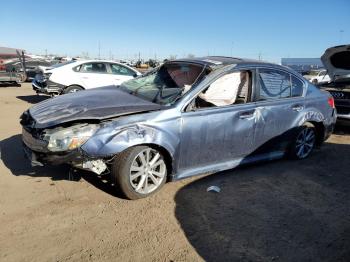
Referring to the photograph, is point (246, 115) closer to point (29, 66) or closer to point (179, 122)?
point (179, 122)

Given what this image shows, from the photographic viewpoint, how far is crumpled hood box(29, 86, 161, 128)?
4203mm

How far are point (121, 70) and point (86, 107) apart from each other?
859cm

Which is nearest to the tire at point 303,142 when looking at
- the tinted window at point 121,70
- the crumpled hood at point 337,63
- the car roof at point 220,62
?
the car roof at point 220,62

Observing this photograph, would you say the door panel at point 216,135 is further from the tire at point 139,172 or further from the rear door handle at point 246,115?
the tire at point 139,172

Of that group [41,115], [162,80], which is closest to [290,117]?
[162,80]

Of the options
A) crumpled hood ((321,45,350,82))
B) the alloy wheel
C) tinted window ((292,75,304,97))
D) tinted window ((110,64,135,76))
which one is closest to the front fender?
the alloy wheel

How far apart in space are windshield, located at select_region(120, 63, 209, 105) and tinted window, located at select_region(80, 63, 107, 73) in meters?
6.46

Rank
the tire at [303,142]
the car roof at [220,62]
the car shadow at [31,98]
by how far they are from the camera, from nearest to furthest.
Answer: the car roof at [220,62] < the tire at [303,142] < the car shadow at [31,98]

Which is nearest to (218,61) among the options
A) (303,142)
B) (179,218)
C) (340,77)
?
(303,142)

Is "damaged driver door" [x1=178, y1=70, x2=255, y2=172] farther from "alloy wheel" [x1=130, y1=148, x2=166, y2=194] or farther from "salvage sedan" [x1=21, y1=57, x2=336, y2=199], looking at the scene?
"alloy wheel" [x1=130, y1=148, x2=166, y2=194]

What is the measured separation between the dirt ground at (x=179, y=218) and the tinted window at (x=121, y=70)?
24.0 feet

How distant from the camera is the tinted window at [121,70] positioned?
12.6 metres

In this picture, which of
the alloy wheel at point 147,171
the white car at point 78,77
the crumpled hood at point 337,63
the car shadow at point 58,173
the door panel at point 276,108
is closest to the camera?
the alloy wheel at point 147,171

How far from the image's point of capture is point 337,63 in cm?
912
